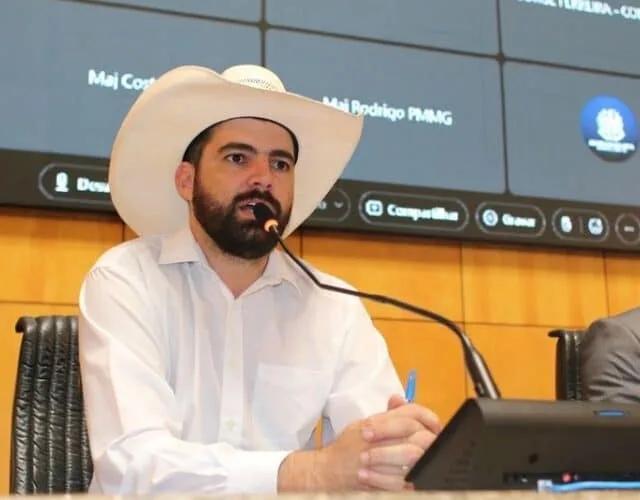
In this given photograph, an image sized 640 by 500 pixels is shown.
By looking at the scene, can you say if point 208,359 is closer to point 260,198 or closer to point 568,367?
point 260,198

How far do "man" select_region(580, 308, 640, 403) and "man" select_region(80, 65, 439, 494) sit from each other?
0.38m

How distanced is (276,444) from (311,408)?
9 centimetres

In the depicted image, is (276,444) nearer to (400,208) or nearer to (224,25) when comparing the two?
(400,208)

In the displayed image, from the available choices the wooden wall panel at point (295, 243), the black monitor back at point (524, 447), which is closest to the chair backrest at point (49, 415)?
the wooden wall panel at point (295, 243)

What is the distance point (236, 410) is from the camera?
4.94 ft

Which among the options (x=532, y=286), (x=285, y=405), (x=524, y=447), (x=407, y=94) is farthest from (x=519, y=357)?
(x=524, y=447)

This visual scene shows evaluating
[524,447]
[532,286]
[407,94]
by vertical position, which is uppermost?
[407,94]

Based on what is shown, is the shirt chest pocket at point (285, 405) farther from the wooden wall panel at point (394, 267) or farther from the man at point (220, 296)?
the wooden wall panel at point (394, 267)

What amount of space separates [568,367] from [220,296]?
692 mm

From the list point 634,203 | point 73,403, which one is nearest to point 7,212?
point 73,403

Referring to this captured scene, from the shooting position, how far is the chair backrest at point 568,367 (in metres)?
1.72

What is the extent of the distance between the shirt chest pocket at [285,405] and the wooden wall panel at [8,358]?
66 centimetres

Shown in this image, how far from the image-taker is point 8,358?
196 cm

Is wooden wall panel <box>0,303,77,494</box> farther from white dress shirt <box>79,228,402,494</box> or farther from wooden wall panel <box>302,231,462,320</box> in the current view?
wooden wall panel <box>302,231,462,320</box>
